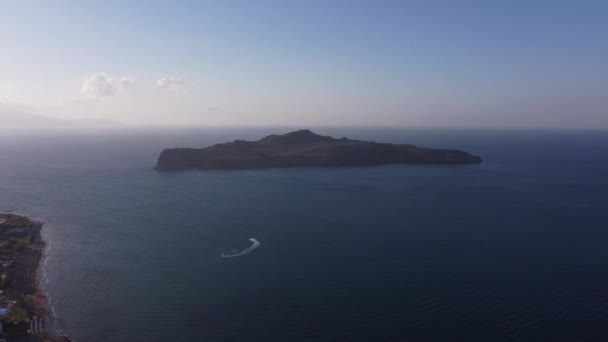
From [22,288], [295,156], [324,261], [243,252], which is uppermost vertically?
[295,156]

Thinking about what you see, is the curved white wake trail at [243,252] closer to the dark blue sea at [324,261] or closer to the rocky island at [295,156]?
the dark blue sea at [324,261]

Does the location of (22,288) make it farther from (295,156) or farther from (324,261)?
(295,156)

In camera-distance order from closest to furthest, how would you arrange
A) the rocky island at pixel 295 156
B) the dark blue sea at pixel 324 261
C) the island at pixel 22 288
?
the island at pixel 22 288 < the dark blue sea at pixel 324 261 < the rocky island at pixel 295 156

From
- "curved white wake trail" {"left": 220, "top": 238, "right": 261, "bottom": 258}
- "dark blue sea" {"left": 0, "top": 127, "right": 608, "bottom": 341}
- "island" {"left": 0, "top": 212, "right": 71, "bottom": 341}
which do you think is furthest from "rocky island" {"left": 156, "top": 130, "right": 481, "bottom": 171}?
"curved white wake trail" {"left": 220, "top": 238, "right": 261, "bottom": 258}

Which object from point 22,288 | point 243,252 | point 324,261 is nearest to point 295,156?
point 243,252

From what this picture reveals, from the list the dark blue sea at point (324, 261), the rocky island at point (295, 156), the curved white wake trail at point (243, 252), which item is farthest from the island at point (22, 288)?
the rocky island at point (295, 156)

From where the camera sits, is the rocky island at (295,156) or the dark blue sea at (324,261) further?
the rocky island at (295,156)

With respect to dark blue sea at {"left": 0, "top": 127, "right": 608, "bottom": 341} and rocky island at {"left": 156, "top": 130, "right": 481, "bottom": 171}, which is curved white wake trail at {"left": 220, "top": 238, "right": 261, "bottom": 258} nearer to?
dark blue sea at {"left": 0, "top": 127, "right": 608, "bottom": 341}
